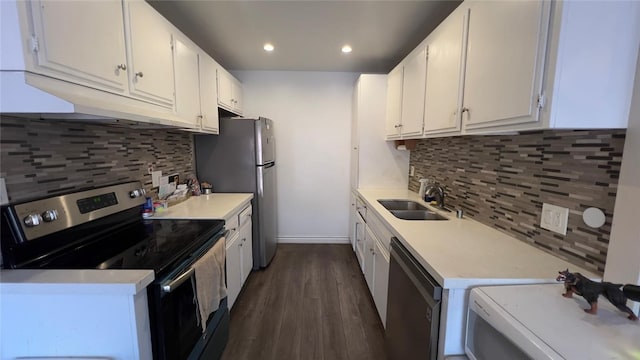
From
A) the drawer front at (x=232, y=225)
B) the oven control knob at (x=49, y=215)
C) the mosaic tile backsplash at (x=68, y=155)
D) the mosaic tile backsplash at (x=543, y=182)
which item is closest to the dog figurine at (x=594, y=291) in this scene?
the mosaic tile backsplash at (x=543, y=182)

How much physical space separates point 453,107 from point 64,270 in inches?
78.9

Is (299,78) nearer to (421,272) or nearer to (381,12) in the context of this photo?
(381,12)

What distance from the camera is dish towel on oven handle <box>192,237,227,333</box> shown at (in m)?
1.38

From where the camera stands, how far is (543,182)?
1.26 m

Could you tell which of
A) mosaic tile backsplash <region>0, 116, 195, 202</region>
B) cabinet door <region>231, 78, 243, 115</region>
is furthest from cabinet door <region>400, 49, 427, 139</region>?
mosaic tile backsplash <region>0, 116, 195, 202</region>

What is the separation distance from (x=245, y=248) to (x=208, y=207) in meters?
0.59

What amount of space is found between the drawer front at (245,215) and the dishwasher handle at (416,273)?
1382mm

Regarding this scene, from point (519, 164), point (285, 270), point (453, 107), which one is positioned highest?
point (453, 107)

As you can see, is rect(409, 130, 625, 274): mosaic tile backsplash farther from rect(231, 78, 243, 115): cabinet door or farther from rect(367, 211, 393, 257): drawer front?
rect(231, 78, 243, 115): cabinet door

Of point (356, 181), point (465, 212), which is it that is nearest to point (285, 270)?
point (356, 181)

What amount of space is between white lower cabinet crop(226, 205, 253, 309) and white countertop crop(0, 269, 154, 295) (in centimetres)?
104

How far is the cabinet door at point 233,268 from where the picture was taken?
2061 mm

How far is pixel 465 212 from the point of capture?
1920mm

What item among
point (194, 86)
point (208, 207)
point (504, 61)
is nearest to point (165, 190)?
point (208, 207)
